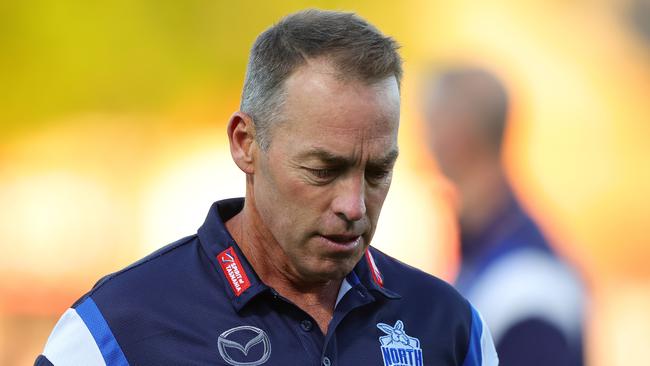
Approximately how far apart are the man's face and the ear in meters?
0.05

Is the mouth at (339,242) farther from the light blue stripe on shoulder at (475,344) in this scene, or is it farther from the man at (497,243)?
the man at (497,243)

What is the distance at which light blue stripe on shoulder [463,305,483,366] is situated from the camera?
2.54m

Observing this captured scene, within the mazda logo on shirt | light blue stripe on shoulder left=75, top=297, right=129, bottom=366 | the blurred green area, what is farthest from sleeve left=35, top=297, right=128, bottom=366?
the blurred green area

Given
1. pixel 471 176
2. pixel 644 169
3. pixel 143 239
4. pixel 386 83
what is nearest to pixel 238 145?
pixel 386 83

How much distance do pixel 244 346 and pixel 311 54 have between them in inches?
24.7

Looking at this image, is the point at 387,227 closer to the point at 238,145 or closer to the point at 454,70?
the point at 454,70

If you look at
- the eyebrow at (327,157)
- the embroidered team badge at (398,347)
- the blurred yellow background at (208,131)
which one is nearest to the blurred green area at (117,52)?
the blurred yellow background at (208,131)

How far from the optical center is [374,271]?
2.56 metres

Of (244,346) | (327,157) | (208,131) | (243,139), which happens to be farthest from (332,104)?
(208,131)

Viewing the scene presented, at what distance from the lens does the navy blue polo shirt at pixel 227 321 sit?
2.21 m

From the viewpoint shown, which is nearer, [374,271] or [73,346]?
[73,346]

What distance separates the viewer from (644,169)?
19.3 feet

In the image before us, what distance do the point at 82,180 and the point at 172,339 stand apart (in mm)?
3725

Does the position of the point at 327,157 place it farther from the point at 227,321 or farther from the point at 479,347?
the point at 479,347
